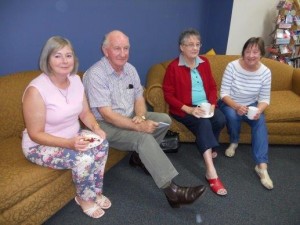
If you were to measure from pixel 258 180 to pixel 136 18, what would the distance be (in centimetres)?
205

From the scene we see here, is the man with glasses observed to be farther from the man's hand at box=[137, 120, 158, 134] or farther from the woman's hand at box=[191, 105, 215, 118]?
the woman's hand at box=[191, 105, 215, 118]

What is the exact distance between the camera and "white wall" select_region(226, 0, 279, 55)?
12.5ft

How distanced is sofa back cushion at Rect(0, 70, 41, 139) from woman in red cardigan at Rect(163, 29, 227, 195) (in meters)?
1.19

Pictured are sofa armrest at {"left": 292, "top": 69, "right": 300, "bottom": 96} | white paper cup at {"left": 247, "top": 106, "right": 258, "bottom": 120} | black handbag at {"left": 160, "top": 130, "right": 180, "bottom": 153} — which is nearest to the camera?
white paper cup at {"left": 247, "top": 106, "right": 258, "bottom": 120}

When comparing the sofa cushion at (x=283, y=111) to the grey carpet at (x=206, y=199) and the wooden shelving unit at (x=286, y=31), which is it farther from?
the wooden shelving unit at (x=286, y=31)

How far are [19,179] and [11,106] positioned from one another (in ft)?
2.26

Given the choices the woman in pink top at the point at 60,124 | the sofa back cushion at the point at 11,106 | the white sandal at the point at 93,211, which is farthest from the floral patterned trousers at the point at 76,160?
the sofa back cushion at the point at 11,106

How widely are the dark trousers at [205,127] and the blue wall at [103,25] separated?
3.71 ft

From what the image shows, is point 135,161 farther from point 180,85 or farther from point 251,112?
point 251,112

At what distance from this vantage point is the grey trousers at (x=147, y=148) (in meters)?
A: 1.95

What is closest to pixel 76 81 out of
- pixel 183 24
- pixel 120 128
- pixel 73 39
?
pixel 120 128

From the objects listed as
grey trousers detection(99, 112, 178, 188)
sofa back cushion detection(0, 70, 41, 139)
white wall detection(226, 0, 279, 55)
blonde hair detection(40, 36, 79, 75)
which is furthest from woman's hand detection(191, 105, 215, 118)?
white wall detection(226, 0, 279, 55)

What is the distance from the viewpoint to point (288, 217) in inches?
80.0

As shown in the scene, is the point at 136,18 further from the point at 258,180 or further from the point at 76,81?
the point at 258,180
